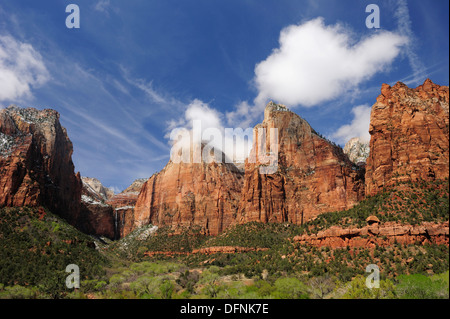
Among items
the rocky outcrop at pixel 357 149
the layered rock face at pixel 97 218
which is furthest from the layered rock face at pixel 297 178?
the layered rock face at pixel 97 218

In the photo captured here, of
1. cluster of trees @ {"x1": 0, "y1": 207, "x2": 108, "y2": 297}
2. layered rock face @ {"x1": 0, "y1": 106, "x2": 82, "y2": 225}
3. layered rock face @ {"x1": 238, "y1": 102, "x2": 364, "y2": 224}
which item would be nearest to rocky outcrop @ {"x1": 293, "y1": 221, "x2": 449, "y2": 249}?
layered rock face @ {"x1": 238, "y1": 102, "x2": 364, "y2": 224}

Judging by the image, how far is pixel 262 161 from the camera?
107188 mm

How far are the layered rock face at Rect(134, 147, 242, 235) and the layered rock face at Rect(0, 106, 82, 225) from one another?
31621 millimetres

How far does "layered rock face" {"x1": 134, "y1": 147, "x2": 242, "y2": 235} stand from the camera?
125125 mm

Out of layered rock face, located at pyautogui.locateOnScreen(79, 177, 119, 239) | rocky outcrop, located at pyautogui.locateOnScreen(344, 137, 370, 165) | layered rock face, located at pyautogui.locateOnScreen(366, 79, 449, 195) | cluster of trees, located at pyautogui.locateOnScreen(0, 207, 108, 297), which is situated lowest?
cluster of trees, located at pyautogui.locateOnScreen(0, 207, 108, 297)

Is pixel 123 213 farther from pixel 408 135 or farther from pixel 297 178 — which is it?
pixel 408 135

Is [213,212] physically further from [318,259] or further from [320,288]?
[320,288]

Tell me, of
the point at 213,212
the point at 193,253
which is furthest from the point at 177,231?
the point at 193,253

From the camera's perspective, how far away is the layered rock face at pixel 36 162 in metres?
83.1

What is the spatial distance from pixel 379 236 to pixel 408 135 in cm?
1981

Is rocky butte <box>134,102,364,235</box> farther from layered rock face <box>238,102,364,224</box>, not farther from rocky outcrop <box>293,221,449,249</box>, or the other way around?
rocky outcrop <box>293,221,449,249</box>

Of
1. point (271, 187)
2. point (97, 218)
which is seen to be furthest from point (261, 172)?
point (97, 218)

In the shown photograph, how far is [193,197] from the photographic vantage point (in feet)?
439

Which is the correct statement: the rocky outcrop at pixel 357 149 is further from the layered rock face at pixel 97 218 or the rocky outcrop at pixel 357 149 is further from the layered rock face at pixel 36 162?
the layered rock face at pixel 36 162
